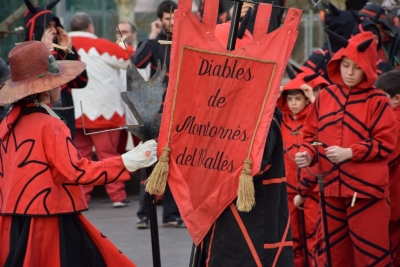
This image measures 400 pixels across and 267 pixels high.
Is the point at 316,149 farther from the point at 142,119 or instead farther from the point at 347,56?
the point at 142,119

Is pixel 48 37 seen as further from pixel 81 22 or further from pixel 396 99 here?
pixel 396 99

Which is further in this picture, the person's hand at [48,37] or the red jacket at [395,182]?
the person's hand at [48,37]

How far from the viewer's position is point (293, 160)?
608 centimetres

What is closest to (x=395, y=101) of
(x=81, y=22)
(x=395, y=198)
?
(x=395, y=198)

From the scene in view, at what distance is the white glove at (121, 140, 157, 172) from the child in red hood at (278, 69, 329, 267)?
6.97 ft

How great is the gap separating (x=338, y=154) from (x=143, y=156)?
57.8 inches

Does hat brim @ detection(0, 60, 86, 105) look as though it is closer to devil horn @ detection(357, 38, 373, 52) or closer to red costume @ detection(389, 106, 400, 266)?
devil horn @ detection(357, 38, 373, 52)

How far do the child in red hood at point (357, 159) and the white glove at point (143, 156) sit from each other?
139cm

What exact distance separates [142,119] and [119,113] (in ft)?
18.4

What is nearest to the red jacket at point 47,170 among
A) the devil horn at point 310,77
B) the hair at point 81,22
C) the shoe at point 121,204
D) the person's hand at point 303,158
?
the person's hand at point 303,158

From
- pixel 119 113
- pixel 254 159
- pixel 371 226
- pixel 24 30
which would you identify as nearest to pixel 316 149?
pixel 371 226

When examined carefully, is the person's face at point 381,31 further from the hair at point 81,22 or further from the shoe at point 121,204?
the shoe at point 121,204

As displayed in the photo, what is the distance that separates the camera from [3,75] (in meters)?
6.43

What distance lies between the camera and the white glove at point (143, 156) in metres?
4.82
